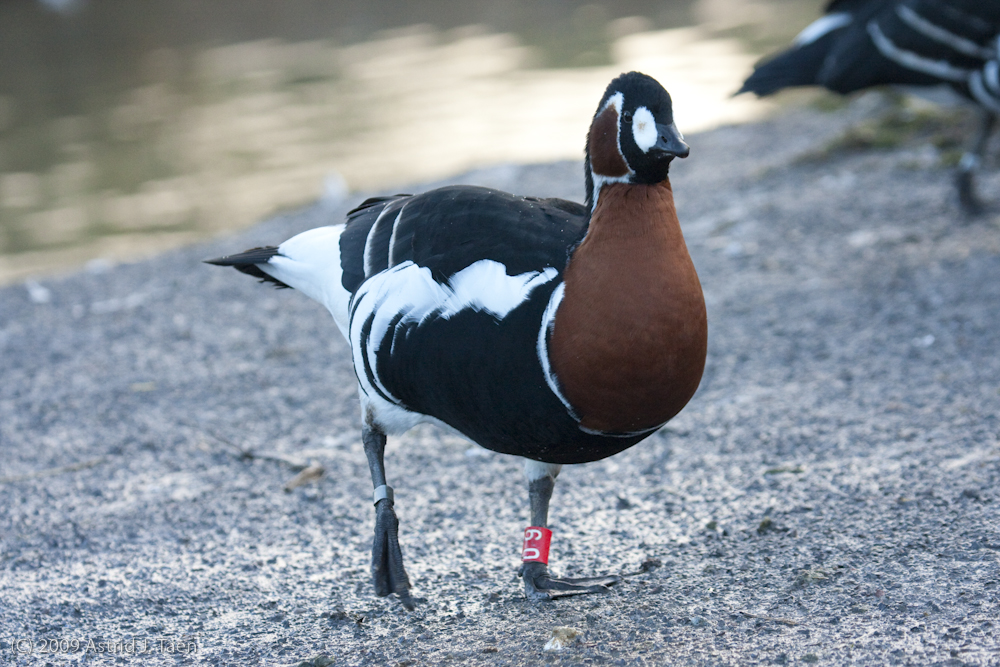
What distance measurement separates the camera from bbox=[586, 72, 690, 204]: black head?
273cm

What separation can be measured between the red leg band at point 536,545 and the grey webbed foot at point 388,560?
0.41m

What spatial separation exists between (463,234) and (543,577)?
3.89 ft

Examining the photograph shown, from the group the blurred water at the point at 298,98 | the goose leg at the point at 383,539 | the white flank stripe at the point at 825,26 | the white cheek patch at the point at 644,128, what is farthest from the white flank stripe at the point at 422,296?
the blurred water at the point at 298,98

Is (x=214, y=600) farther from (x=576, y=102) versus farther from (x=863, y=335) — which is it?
(x=576, y=102)

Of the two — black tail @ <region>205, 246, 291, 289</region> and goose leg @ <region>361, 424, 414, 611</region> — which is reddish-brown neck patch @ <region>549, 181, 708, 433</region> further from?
black tail @ <region>205, 246, 291, 289</region>

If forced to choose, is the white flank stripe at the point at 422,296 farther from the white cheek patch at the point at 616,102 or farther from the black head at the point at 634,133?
the white cheek patch at the point at 616,102

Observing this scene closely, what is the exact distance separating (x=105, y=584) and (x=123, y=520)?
1.76 feet

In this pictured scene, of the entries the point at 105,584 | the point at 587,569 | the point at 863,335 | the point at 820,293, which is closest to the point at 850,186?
the point at 820,293

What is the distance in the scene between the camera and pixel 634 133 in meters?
2.75

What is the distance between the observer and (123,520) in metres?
4.09

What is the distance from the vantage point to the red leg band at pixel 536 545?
333 centimetres

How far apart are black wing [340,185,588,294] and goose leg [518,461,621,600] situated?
31.5 inches

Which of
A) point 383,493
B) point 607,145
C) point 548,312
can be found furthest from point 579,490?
point 607,145

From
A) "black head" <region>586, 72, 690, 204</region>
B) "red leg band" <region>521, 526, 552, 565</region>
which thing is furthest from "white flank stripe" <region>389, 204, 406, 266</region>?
"red leg band" <region>521, 526, 552, 565</region>
